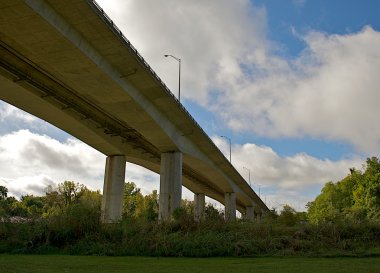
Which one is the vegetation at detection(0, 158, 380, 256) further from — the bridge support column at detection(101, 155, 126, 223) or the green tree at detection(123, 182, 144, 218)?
the green tree at detection(123, 182, 144, 218)

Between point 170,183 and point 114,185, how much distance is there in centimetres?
616

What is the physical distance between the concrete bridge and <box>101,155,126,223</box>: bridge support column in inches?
3.4

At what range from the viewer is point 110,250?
1503cm

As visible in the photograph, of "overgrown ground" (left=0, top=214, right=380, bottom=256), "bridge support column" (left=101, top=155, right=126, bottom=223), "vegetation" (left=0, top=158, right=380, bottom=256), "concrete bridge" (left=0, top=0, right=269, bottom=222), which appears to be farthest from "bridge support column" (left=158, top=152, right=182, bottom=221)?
"overgrown ground" (left=0, top=214, right=380, bottom=256)

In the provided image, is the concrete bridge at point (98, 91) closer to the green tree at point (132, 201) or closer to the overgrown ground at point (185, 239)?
the overgrown ground at point (185, 239)

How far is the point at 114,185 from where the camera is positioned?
3653cm

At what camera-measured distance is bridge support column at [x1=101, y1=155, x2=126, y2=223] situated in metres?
36.0

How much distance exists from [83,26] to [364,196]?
154 ft

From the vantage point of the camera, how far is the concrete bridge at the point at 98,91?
17031 millimetres

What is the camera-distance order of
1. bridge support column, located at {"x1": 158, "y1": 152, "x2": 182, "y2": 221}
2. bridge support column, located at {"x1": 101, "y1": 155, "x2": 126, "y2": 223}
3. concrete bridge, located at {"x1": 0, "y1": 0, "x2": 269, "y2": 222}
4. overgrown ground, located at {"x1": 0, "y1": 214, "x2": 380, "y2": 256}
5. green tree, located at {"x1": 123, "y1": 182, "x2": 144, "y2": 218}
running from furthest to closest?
green tree, located at {"x1": 123, "y1": 182, "x2": 144, "y2": 218}, bridge support column, located at {"x1": 101, "y1": 155, "x2": 126, "y2": 223}, bridge support column, located at {"x1": 158, "y1": 152, "x2": 182, "y2": 221}, concrete bridge, located at {"x1": 0, "y1": 0, "x2": 269, "y2": 222}, overgrown ground, located at {"x1": 0, "y1": 214, "x2": 380, "y2": 256}

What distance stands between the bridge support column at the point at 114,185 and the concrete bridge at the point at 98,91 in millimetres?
Result: 87

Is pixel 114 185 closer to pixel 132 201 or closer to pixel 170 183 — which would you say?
pixel 170 183

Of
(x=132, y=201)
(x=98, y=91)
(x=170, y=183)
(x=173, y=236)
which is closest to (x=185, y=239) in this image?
(x=173, y=236)

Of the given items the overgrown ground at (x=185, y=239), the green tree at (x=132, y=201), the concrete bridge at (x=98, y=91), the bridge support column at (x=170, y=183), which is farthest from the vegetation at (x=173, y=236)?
the green tree at (x=132, y=201)
